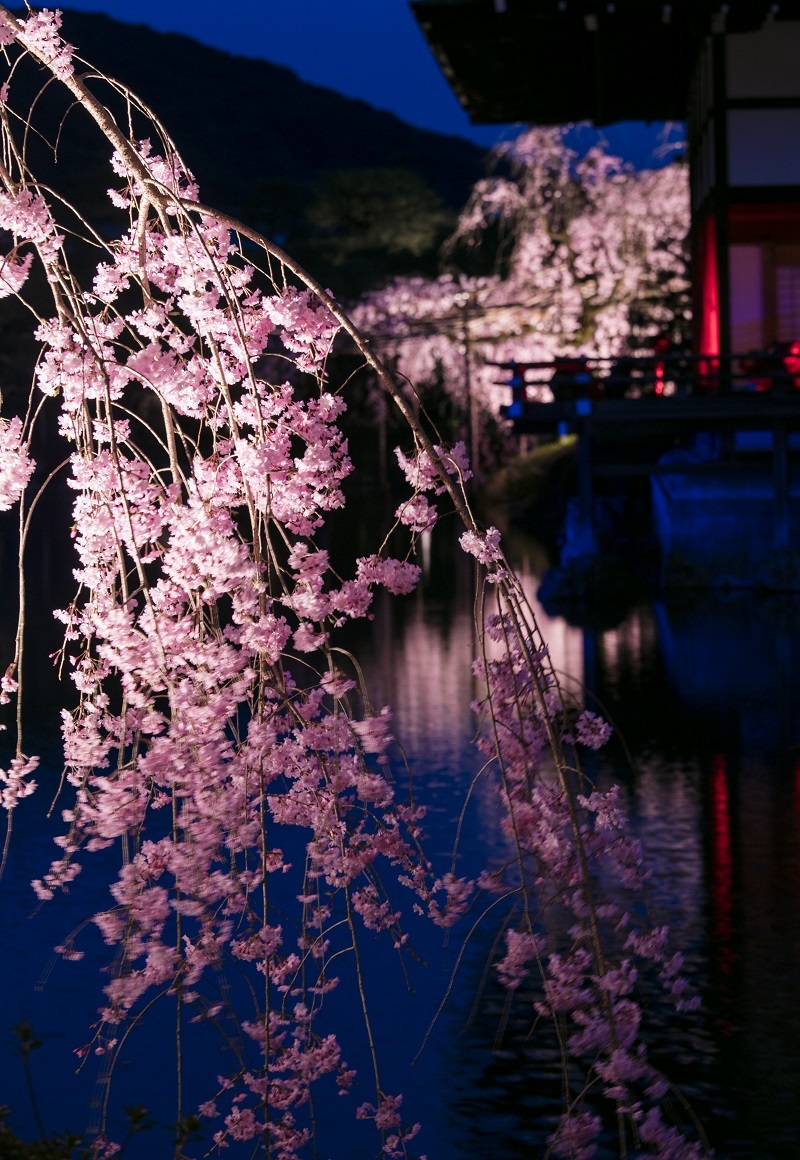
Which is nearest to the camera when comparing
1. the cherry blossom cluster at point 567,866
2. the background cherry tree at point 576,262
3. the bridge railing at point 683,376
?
the cherry blossom cluster at point 567,866

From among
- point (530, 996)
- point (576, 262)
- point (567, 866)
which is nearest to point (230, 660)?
point (567, 866)

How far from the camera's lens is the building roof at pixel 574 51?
1563 cm

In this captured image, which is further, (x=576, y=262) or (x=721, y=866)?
(x=576, y=262)

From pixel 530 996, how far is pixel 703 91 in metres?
15.5

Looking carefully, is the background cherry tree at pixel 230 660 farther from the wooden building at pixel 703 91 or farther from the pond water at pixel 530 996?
the wooden building at pixel 703 91

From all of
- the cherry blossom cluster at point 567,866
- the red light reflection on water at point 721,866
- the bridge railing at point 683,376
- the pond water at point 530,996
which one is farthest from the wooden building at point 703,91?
the cherry blossom cluster at point 567,866

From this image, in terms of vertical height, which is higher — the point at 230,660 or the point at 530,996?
the point at 230,660

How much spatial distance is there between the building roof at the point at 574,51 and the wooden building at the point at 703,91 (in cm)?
2

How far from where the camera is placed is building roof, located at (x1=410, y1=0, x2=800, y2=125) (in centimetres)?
1563

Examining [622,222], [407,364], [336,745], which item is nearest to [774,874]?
[336,745]

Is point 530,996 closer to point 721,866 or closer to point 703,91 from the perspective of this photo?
point 721,866

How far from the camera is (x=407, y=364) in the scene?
3334 centimetres

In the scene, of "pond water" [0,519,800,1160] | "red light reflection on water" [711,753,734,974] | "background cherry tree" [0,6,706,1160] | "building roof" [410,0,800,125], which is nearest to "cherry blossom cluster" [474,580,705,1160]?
"background cherry tree" [0,6,706,1160]

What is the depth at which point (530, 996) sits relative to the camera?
6215 millimetres
